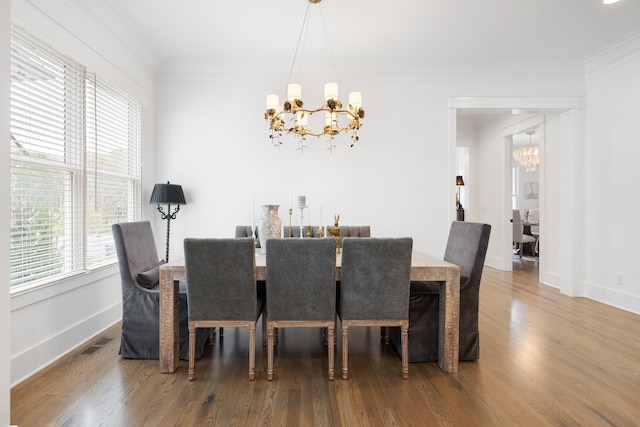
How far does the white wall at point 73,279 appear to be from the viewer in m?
2.22

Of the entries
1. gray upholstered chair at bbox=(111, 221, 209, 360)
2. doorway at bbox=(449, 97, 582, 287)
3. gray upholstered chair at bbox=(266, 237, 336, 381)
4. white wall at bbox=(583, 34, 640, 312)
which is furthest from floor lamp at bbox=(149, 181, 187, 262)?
white wall at bbox=(583, 34, 640, 312)

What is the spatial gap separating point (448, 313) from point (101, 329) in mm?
2958

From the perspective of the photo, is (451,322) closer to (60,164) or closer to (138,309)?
(138,309)

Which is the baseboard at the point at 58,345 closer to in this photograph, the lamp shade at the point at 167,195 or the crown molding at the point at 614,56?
the lamp shade at the point at 167,195

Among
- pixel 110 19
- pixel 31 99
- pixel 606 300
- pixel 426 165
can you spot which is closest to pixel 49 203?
pixel 31 99

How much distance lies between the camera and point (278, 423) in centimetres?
174

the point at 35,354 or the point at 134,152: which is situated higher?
the point at 134,152

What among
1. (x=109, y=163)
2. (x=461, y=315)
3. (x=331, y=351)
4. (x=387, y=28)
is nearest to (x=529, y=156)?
(x=387, y=28)

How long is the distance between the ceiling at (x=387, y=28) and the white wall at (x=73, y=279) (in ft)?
0.79

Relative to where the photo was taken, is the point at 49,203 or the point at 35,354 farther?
the point at 49,203

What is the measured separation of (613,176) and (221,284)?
4.48 meters

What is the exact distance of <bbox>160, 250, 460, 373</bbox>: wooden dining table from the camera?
224 centimetres

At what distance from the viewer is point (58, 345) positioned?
254cm

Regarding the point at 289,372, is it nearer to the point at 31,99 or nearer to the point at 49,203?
the point at 49,203
